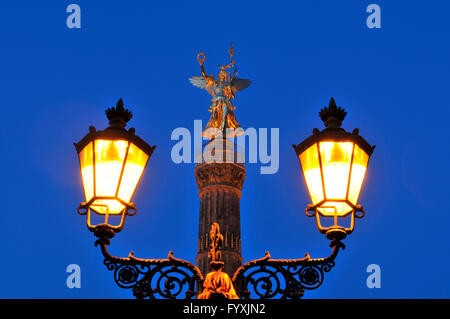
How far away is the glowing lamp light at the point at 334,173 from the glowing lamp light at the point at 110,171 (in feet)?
4.15

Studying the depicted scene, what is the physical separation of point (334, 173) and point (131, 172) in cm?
149

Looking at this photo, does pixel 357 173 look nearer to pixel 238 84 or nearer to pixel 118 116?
pixel 118 116

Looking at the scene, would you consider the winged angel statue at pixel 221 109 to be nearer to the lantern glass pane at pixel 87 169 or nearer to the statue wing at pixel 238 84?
the statue wing at pixel 238 84

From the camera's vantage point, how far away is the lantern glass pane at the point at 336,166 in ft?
17.6

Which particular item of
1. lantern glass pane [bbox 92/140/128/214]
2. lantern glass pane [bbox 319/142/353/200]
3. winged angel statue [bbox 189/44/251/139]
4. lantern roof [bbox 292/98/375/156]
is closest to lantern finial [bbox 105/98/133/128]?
lantern glass pane [bbox 92/140/128/214]

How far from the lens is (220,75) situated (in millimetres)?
32594

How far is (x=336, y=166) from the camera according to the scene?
541 cm

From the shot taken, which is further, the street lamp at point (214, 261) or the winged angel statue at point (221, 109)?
the winged angel statue at point (221, 109)

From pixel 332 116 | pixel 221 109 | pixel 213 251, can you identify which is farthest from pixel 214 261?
pixel 221 109

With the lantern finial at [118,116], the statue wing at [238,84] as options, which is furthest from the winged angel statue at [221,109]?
the lantern finial at [118,116]
